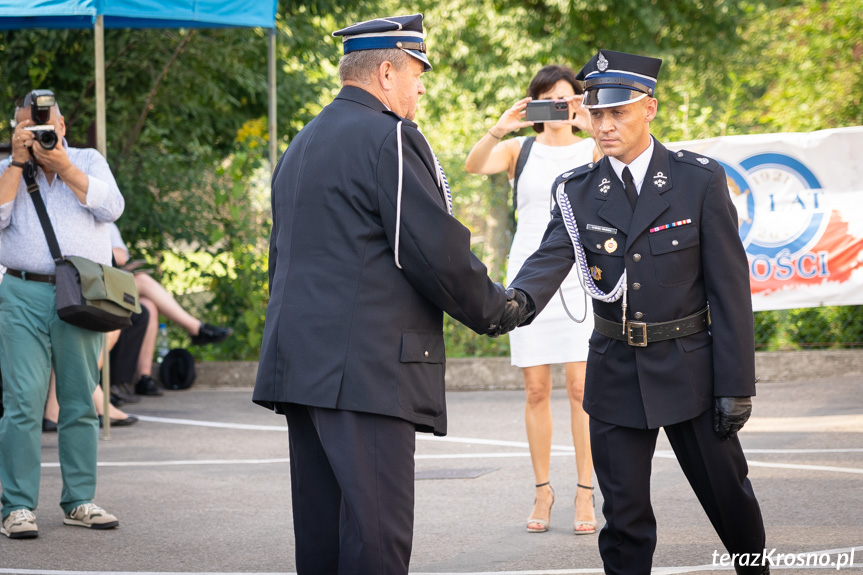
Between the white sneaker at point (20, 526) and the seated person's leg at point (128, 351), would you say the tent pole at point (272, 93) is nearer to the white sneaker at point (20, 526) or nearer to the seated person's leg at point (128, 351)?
the seated person's leg at point (128, 351)

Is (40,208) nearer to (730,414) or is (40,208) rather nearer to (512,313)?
(512,313)

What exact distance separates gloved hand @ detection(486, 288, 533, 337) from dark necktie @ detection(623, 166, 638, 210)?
532 millimetres

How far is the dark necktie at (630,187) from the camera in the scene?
4148mm

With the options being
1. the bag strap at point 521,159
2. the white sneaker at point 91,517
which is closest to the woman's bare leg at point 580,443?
the bag strap at point 521,159

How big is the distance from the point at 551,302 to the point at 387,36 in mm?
2622

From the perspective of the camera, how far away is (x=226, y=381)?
1145cm

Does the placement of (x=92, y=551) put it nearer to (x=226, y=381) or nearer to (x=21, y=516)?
(x=21, y=516)

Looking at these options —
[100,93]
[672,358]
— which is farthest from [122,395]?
[672,358]

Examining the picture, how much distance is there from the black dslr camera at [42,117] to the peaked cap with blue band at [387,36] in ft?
8.62

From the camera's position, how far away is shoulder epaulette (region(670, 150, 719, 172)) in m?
4.09

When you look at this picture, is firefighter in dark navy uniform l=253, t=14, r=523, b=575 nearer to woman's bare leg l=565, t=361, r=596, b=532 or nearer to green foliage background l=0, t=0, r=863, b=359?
woman's bare leg l=565, t=361, r=596, b=532

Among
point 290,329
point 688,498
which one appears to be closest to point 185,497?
point 688,498

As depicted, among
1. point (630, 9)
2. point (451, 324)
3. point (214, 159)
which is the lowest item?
point (451, 324)

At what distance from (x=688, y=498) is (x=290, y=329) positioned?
11.2 feet
